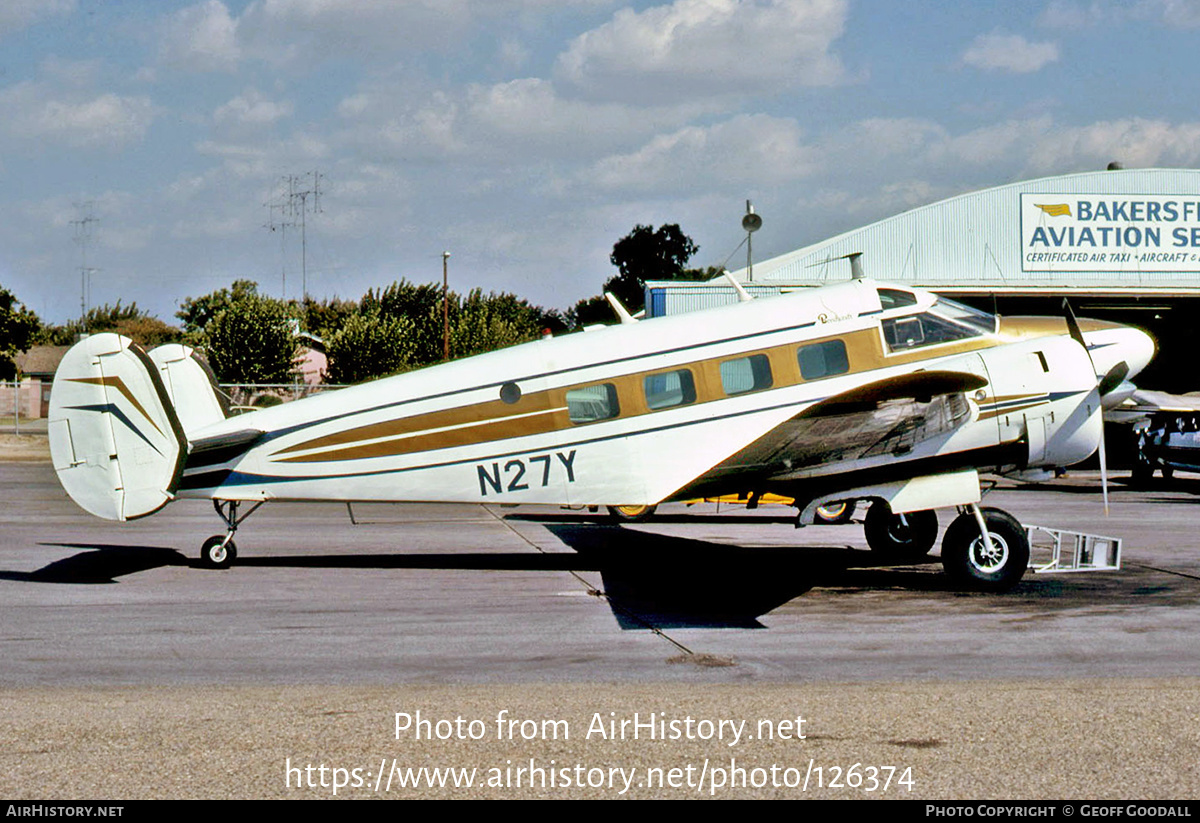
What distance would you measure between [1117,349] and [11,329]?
60449 mm

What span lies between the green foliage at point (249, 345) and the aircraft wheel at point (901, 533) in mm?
54533

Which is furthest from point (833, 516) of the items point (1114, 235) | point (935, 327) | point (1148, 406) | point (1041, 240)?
point (1114, 235)

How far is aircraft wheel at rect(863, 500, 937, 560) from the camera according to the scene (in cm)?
1595

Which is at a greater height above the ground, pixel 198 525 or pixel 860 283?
pixel 860 283

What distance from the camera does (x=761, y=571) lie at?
48.1 ft

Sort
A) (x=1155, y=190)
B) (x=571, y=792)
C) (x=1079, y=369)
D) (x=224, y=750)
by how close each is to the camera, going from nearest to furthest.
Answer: (x=571, y=792) < (x=224, y=750) < (x=1079, y=369) < (x=1155, y=190)

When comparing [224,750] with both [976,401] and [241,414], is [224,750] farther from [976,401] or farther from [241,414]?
[976,401]

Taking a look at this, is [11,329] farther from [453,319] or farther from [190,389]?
[190,389]

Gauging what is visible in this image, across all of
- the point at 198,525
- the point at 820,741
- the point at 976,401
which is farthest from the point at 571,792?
the point at 198,525

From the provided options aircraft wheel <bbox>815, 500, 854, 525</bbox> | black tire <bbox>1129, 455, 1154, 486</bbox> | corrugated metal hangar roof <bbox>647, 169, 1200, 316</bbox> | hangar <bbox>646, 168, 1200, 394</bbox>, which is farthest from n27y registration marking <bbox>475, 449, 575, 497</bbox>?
corrugated metal hangar roof <bbox>647, 169, 1200, 316</bbox>

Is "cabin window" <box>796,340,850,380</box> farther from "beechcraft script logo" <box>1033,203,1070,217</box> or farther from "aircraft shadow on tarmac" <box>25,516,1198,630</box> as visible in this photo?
"beechcraft script logo" <box>1033,203,1070,217</box>

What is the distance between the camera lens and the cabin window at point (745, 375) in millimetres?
13297

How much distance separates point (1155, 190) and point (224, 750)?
42874 millimetres

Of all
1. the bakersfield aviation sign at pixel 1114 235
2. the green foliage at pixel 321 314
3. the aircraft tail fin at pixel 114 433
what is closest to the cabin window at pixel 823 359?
the aircraft tail fin at pixel 114 433
